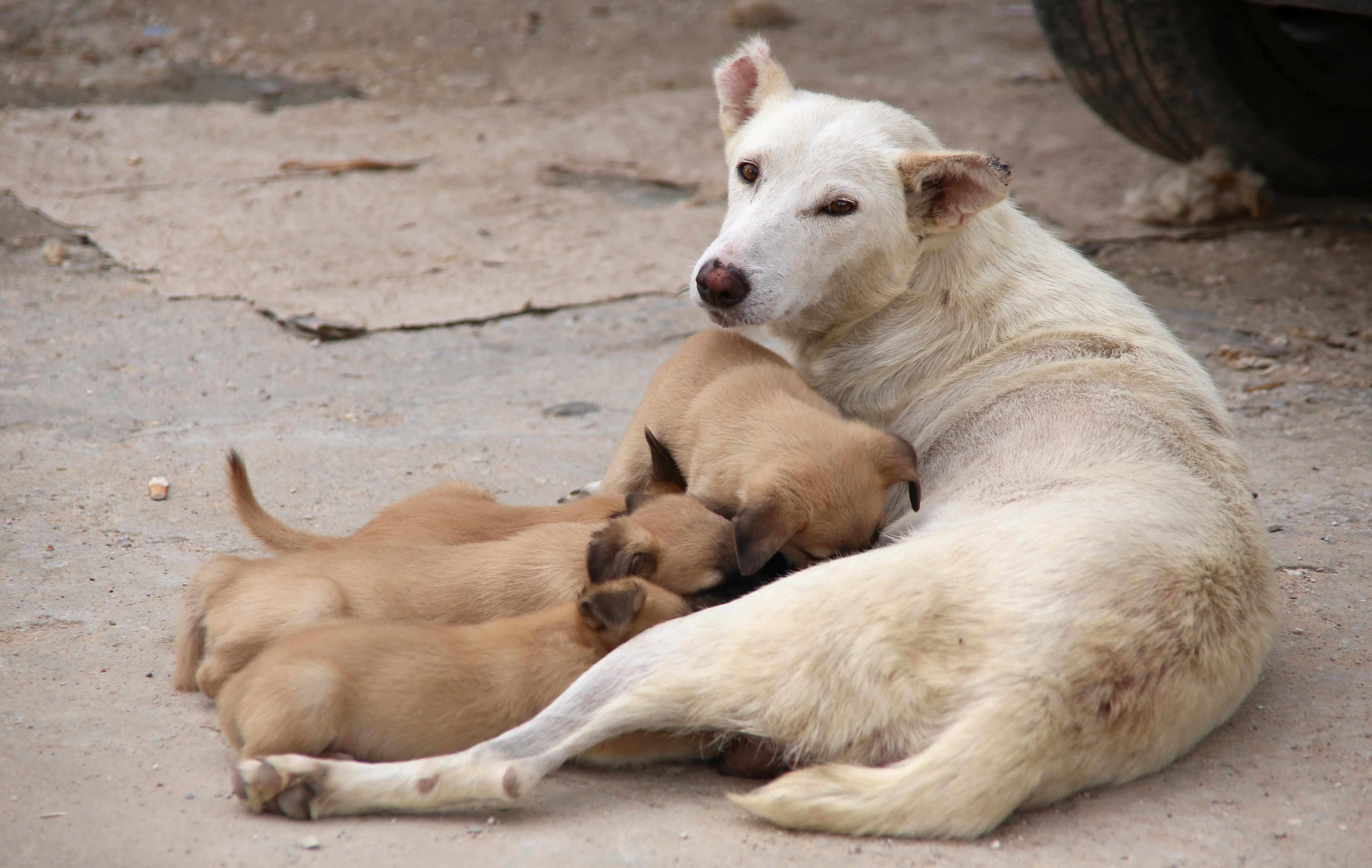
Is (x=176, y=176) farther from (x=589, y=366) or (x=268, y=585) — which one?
(x=268, y=585)

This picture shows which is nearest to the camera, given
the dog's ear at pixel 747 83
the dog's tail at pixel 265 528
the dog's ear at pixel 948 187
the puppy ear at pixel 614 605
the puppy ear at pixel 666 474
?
the puppy ear at pixel 614 605

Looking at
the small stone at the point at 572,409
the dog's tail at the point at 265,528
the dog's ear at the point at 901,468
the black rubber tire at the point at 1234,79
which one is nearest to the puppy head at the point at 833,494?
the dog's ear at the point at 901,468

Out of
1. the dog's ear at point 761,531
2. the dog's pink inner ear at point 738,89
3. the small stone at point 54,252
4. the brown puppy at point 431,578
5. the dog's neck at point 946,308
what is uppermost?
the dog's pink inner ear at point 738,89

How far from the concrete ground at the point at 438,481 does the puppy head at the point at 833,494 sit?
0.66 metres

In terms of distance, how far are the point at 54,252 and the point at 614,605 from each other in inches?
198

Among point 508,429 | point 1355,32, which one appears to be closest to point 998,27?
point 1355,32

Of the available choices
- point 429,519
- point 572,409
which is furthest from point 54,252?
point 429,519

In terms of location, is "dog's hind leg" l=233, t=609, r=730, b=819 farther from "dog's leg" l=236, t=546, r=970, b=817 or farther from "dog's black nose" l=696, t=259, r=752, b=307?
"dog's black nose" l=696, t=259, r=752, b=307

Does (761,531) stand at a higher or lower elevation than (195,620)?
higher

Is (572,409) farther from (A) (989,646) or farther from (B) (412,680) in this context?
(A) (989,646)

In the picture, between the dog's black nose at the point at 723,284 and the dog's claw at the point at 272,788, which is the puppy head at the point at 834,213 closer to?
the dog's black nose at the point at 723,284

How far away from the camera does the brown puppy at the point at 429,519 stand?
3467 millimetres

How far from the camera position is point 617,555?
3.10 metres

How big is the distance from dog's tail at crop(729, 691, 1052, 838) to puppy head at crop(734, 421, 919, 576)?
0.68 m
